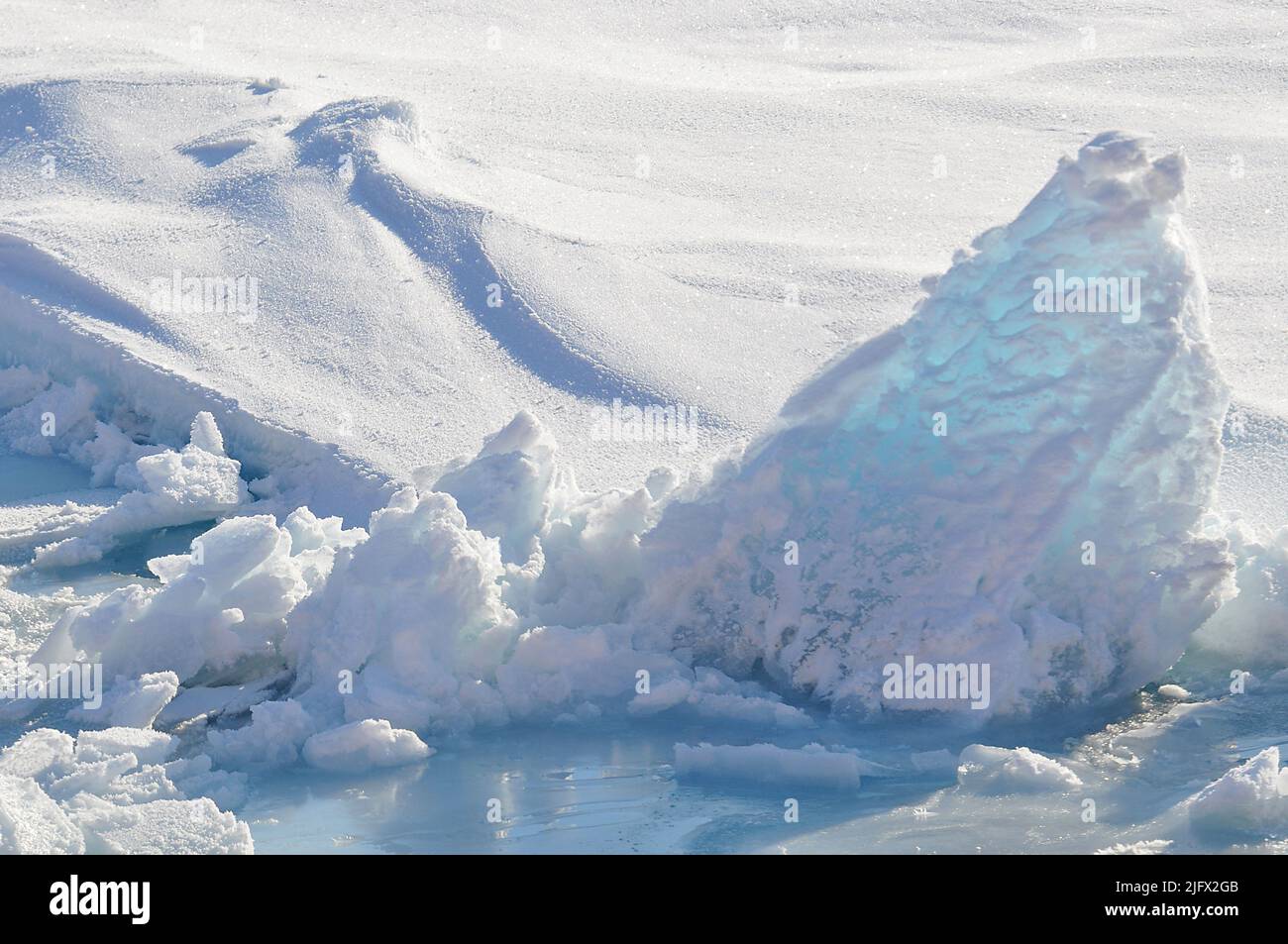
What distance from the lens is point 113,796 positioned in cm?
624

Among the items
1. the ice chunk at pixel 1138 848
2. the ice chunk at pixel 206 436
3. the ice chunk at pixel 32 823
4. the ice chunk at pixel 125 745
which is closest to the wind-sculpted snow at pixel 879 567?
the ice chunk at pixel 125 745

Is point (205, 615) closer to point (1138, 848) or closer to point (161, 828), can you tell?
point (161, 828)

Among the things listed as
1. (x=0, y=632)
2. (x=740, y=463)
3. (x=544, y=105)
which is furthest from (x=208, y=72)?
(x=740, y=463)

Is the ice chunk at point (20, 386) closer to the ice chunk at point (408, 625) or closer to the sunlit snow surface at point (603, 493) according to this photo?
the sunlit snow surface at point (603, 493)

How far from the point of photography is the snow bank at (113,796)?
577 centimetres

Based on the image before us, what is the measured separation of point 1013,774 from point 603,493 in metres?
2.61

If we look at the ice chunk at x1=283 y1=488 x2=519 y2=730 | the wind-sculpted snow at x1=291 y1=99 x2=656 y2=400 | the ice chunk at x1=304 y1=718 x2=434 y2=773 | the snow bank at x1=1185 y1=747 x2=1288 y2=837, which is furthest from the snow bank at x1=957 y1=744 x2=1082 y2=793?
the wind-sculpted snow at x1=291 y1=99 x2=656 y2=400

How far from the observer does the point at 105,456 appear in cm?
934

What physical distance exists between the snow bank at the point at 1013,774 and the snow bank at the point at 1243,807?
0.51 metres

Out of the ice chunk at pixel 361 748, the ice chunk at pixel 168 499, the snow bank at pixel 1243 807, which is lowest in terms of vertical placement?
the snow bank at pixel 1243 807

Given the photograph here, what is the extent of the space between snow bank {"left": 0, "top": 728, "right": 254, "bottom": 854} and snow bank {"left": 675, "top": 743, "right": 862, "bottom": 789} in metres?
1.66

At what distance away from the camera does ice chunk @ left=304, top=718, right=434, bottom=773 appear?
657 cm

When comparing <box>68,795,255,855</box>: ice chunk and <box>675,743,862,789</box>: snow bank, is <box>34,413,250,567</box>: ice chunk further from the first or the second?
<box>675,743,862,789</box>: snow bank
